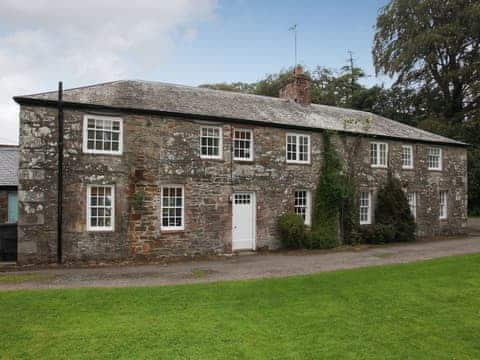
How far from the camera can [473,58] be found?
29.5 meters

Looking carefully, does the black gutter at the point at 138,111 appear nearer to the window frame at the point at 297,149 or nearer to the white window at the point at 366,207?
the window frame at the point at 297,149

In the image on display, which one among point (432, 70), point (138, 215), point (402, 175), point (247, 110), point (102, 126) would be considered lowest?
point (138, 215)

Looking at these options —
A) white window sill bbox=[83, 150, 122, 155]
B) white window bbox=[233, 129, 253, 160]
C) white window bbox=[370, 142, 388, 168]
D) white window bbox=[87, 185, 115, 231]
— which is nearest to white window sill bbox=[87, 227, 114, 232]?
white window bbox=[87, 185, 115, 231]

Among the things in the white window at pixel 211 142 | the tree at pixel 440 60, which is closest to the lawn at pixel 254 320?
the white window at pixel 211 142

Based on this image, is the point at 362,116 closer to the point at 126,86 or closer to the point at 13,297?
the point at 126,86

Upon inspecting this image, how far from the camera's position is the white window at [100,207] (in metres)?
12.1

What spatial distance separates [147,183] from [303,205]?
24.1 feet

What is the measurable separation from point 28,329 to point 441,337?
6.89 meters

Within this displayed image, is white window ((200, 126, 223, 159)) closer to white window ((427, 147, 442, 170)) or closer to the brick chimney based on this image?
the brick chimney

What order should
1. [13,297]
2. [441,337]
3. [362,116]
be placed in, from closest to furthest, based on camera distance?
[441,337], [13,297], [362,116]

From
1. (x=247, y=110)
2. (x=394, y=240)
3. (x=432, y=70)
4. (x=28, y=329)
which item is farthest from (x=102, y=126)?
(x=432, y=70)

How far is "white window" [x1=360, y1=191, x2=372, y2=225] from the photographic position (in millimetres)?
17547

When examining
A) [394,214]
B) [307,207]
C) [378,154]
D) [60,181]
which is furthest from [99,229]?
[378,154]

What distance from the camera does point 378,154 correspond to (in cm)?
→ 1797
